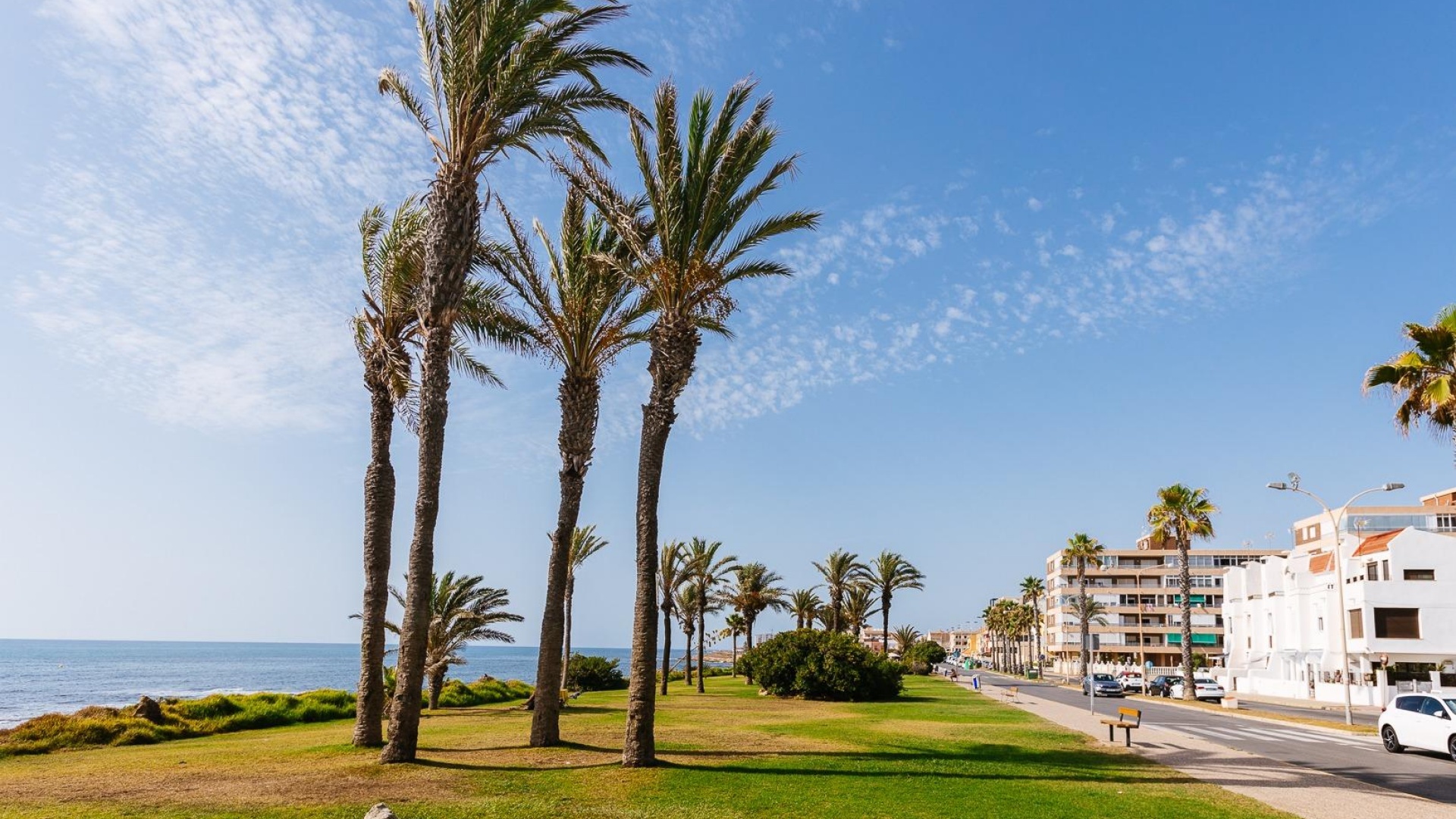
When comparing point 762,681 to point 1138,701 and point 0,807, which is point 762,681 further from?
point 0,807

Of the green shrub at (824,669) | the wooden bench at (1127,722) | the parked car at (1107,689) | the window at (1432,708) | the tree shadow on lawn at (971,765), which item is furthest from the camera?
the parked car at (1107,689)

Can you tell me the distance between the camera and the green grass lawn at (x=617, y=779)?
12.6 m

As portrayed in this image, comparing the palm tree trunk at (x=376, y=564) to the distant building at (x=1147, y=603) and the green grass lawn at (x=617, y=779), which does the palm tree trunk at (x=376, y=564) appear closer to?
the green grass lawn at (x=617, y=779)

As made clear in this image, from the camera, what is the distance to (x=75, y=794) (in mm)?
13297

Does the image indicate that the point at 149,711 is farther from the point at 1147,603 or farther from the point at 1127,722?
the point at 1147,603

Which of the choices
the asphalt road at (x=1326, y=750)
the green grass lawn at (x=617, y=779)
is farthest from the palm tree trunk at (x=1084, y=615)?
the green grass lawn at (x=617, y=779)

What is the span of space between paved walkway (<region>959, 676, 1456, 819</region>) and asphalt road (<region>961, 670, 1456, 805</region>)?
626mm

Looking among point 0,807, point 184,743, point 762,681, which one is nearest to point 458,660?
point 184,743

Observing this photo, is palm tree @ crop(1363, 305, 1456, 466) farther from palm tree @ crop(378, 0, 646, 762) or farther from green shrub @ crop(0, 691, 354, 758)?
green shrub @ crop(0, 691, 354, 758)

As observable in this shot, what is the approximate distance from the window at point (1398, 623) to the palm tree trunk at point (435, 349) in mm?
52542

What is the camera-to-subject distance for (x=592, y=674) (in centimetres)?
5478

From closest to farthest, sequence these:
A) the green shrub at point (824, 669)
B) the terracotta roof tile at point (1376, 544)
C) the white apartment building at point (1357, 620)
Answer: the green shrub at point (824, 669)
the white apartment building at point (1357, 620)
the terracotta roof tile at point (1376, 544)

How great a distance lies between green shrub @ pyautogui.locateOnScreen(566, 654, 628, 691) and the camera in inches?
2046

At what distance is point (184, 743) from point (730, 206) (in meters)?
19.0
